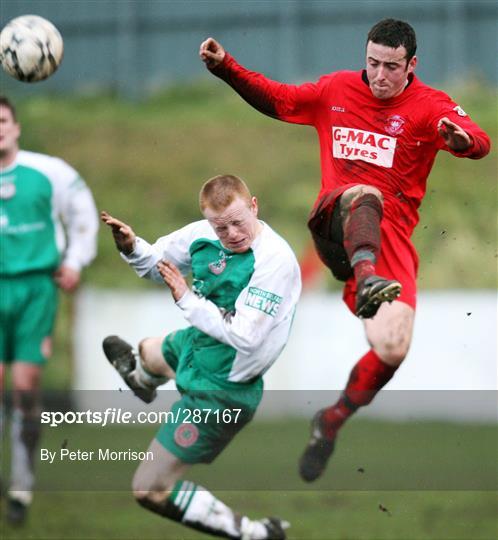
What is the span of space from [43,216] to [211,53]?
7.52 feet

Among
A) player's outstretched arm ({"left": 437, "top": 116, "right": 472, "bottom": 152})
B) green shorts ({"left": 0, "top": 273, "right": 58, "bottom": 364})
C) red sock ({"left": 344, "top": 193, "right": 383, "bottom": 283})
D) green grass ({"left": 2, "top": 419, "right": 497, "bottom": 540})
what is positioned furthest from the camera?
green shorts ({"left": 0, "top": 273, "right": 58, "bottom": 364})

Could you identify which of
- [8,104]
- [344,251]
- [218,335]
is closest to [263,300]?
[218,335]

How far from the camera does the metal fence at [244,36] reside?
7.52m

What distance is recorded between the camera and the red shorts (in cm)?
586

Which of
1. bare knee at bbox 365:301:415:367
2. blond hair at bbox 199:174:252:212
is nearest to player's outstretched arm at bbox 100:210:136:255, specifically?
blond hair at bbox 199:174:252:212

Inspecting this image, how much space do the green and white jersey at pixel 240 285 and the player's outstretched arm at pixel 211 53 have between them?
795 mm

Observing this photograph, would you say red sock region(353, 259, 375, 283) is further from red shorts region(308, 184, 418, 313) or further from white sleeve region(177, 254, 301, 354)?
white sleeve region(177, 254, 301, 354)

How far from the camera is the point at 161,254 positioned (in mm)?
5953

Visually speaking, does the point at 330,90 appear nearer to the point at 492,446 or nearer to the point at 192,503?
the point at 192,503

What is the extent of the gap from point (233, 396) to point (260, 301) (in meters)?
0.55

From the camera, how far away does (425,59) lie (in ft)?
24.5

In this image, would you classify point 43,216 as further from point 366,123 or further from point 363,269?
point 363,269

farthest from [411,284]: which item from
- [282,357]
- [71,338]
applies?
[71,338]

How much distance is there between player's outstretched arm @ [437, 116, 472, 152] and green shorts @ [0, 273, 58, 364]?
337 cm
